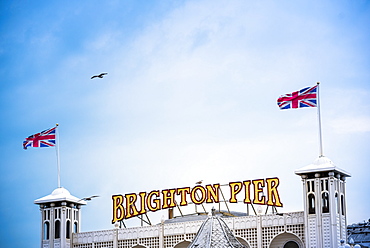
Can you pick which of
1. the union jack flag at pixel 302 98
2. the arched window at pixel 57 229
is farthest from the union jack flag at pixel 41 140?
the union jack flag at pixel 302 98

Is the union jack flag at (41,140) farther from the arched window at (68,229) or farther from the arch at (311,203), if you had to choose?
the arch at (311,203)

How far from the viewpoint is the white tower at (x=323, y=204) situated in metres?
66.2

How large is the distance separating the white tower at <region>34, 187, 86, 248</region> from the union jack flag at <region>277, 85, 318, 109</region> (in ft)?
81.0

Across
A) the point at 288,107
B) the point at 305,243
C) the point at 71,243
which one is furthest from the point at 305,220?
the point at 71,243

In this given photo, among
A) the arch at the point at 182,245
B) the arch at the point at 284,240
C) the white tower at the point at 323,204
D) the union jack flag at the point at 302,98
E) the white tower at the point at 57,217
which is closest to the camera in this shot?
the white tower at the point at 323,204

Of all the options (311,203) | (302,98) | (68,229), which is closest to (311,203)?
(311,203)

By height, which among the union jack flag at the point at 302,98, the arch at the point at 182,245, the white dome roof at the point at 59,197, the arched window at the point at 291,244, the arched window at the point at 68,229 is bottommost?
the arched window at the point at 291,244

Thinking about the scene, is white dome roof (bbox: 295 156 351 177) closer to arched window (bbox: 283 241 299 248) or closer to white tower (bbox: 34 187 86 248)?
arched window (bbox: 283 241 299 248)

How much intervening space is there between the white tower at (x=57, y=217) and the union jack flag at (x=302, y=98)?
2468cm

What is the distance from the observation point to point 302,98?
69812 mm

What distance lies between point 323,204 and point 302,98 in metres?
9.55

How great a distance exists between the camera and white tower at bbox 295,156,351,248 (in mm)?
66250

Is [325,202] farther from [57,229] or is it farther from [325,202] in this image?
[57,229]

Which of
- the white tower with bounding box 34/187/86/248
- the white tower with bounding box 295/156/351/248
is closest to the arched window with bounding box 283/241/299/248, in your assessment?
the white tower with bounding box 295/156/351/248
